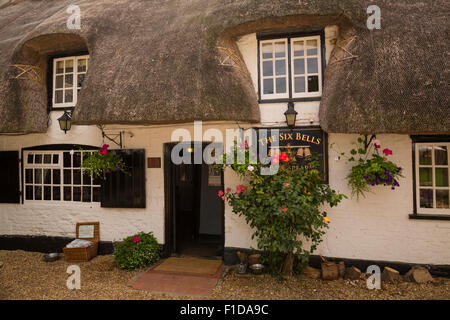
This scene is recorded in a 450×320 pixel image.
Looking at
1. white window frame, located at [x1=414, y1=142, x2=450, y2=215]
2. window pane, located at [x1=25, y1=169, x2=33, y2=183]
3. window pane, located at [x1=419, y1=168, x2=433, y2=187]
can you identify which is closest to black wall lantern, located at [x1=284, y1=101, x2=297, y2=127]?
white window frame, located at [x1=414, y1=142, x2=450, y2=215]

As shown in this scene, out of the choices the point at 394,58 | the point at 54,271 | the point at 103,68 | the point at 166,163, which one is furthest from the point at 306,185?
the point at 54,271

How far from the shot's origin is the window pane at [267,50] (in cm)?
486

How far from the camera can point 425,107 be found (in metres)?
3.49

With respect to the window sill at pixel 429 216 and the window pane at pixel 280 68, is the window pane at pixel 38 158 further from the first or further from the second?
the window sill at pixel 429 216

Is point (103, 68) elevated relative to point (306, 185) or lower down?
elevated

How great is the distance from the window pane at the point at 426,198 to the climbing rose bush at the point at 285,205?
1.26 m

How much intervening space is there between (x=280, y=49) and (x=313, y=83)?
35.0 inches

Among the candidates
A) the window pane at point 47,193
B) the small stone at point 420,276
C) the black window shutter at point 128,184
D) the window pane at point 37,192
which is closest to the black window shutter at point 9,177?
the window pane at point 37,192

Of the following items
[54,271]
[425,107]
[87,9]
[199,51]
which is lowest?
[54,271]

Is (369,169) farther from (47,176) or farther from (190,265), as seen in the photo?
(47,176)

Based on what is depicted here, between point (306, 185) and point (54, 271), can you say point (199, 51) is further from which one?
point (54, 271)

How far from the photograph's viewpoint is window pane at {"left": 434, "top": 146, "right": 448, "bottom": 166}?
421 cm

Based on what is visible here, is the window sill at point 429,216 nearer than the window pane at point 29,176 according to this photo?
Yes

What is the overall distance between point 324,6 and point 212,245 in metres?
5.16
